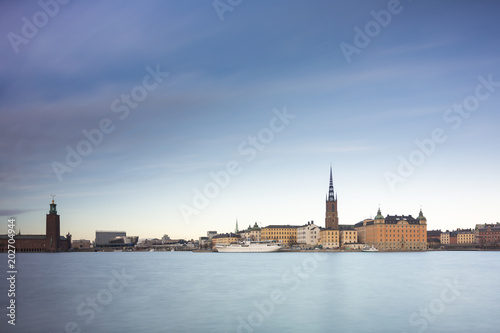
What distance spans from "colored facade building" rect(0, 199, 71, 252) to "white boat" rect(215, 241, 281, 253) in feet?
169

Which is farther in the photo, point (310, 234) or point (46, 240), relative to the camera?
point (46, 240)

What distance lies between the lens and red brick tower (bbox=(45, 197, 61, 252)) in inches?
5605

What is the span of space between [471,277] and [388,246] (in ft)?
266

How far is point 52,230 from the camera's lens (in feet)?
478

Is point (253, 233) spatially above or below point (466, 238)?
above

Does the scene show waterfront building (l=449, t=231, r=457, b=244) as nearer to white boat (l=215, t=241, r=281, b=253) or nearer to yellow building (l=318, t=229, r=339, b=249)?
yellow building (l=318, t=229, r=339, b=249)

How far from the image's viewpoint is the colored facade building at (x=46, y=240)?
5659 inches

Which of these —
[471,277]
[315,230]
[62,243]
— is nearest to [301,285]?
[471,277]

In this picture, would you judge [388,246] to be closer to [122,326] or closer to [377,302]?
[377,302]

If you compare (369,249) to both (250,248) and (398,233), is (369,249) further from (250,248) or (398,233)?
(250,248)

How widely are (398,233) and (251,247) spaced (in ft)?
132

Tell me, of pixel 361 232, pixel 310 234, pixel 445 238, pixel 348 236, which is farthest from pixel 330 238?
pixel 445 238

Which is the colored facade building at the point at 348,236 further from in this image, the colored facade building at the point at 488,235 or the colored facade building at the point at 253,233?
the colored facade building at the point at 488,235

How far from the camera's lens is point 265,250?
12775cm
